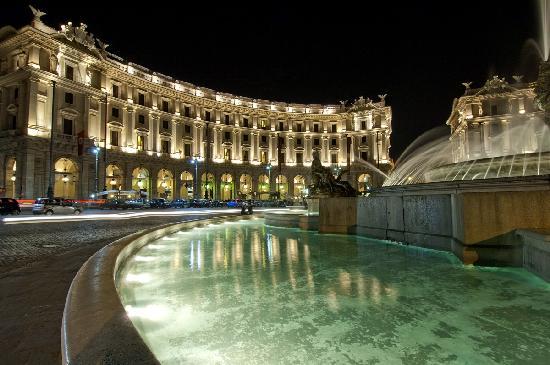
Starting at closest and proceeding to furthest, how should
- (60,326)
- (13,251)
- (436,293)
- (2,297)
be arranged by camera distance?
(60,326)
(2,297)
(436,293)
(13,251)

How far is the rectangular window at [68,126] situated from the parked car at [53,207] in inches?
557

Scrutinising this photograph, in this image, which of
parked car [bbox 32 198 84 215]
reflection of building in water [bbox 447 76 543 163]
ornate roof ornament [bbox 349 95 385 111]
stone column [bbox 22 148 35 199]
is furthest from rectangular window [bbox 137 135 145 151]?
reflection of building in water [bbox 447 76 543 163]

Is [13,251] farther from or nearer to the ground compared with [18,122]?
nearer to the ground

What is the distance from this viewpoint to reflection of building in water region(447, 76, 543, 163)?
165ft

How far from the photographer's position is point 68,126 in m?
36.7

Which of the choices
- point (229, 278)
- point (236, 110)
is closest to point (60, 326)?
point (229, 278)

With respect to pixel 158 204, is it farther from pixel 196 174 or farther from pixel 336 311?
pixel 336 311

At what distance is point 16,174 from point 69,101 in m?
10.0

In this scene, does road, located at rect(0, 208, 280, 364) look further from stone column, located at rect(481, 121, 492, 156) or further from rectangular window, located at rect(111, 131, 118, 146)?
stone column, located at rect(481, 121, 492, 156)

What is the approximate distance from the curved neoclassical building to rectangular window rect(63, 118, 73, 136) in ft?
0.35

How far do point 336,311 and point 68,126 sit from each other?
136 ft

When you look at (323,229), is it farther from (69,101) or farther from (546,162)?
(69,101)

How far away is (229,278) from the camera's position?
5.35m

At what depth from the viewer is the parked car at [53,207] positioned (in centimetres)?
2373
